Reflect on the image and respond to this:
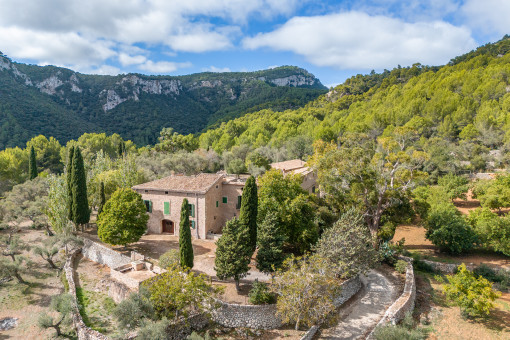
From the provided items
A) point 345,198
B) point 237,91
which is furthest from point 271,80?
point 345,198

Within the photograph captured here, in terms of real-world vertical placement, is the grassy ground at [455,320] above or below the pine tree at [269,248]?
below

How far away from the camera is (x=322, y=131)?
174 ft

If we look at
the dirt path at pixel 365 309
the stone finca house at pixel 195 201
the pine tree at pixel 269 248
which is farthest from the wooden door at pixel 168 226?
the dirt path at pixel 365 309

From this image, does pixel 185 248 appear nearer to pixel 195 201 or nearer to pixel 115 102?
pixel 195 201

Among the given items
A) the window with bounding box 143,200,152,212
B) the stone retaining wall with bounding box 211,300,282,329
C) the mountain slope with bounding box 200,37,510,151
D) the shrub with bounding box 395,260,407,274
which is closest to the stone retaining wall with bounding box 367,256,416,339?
the shrub with bounding box 395,260,407,274

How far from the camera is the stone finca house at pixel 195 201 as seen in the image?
2622 centimetres

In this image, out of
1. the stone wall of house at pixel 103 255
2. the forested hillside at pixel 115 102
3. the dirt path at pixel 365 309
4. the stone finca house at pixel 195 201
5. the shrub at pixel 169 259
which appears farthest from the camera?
the forested hillside at pixel 115 102

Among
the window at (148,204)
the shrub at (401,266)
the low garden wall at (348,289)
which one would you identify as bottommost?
the low garden wall at (348,289)

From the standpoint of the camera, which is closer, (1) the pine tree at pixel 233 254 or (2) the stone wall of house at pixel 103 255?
(1) the pine tree at pixel 233 254

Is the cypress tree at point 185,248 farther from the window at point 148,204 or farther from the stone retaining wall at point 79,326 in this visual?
the window at point 148,204

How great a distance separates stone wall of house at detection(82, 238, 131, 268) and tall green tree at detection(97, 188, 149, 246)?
940 mm

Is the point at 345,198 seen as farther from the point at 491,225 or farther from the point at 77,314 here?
the point at 77,314

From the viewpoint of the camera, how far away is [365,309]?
17875 mm

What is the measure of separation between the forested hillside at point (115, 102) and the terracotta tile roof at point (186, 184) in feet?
188
